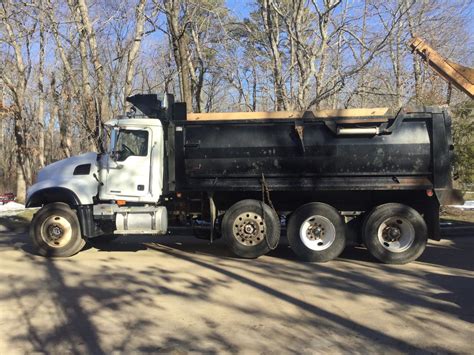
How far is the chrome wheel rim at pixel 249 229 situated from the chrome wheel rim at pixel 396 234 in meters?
2.20

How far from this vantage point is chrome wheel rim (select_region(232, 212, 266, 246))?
30.0 ft

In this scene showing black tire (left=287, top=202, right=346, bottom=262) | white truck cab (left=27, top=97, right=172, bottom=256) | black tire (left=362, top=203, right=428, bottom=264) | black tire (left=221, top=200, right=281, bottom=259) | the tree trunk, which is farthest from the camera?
the tree trunk

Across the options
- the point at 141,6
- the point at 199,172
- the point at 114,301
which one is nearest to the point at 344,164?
the point at 199,172

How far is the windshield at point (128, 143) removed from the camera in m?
9.53

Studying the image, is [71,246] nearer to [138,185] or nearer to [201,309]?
[138,185]

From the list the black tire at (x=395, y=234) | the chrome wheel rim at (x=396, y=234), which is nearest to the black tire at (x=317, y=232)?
the black tire at (x=395, y=234)

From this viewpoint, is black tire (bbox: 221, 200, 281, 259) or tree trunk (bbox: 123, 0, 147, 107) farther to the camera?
tree trunk (bbox: 123, 0, 147, 107)

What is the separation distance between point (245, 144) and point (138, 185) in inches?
91.5

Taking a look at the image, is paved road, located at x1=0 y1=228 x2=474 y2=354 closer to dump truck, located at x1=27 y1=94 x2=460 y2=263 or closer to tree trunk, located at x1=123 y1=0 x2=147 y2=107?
dump truck, located at x1=27 y1=94 x2=460 y2=263

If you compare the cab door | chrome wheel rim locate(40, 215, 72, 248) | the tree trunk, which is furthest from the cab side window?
the tree trunk

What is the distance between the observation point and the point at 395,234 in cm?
895

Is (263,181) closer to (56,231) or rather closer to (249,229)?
(249,229)

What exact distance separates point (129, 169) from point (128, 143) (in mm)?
520

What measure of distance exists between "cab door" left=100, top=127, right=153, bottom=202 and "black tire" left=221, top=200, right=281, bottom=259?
1806 mm
